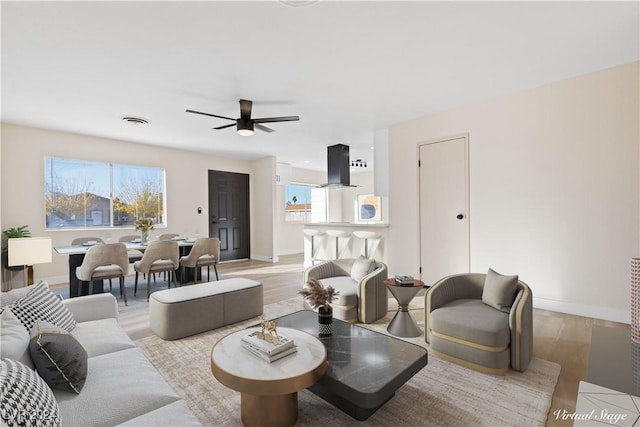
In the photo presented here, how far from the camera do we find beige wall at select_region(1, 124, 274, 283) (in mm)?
4762

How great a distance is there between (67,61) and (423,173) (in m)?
4.45

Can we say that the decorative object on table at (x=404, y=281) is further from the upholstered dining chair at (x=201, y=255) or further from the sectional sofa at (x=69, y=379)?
the upholstered dining chair at (x=201, y=255)

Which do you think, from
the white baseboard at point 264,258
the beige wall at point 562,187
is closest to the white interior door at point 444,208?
the beige wall at point 562,187

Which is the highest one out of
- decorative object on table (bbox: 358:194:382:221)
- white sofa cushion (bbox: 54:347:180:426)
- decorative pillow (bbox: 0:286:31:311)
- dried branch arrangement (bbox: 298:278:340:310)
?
decorative object on table (bbox: 358:194:382:221)

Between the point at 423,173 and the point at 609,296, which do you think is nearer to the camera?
the point at 609,296

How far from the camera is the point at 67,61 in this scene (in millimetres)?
2877

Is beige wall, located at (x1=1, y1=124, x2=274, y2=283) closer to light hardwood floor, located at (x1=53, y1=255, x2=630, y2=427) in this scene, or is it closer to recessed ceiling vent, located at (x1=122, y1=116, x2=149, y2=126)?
recessed ceiling vent, located at (x1=122, y1=116, x2=149, y2=126)

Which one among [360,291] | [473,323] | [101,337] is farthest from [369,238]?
[101,337]

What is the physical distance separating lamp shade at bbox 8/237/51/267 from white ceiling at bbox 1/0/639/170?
169 centimetres

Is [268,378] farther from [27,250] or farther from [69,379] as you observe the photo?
[27,250]

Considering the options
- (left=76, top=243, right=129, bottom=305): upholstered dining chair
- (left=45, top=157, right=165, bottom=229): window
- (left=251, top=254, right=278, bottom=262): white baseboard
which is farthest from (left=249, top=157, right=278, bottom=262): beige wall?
(left=76, top=243, right=129, bottom=305): upholstered dining chair

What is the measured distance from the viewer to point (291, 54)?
9.32 feet

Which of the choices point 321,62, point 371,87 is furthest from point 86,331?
point 371,87

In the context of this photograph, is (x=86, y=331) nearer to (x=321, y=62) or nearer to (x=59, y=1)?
(x=59, y=1)
